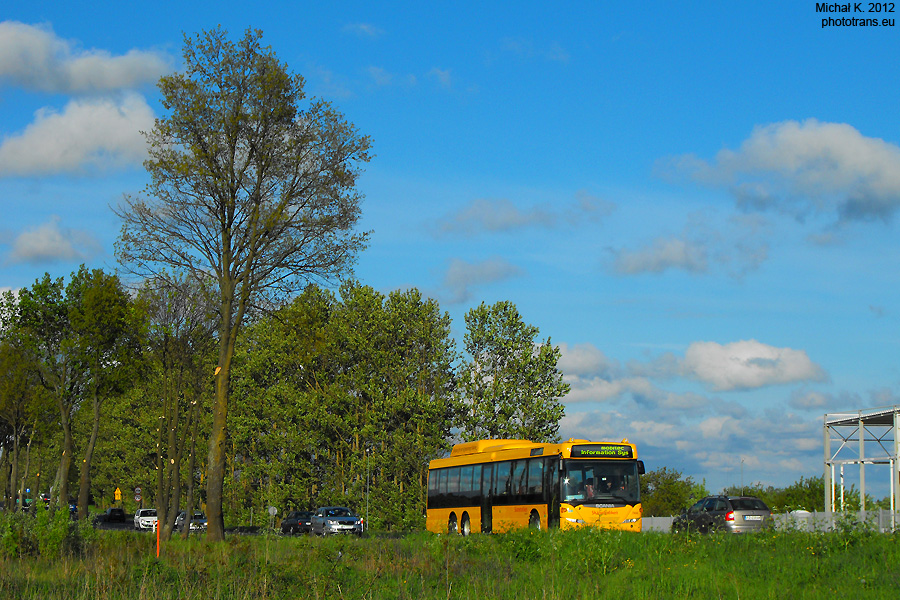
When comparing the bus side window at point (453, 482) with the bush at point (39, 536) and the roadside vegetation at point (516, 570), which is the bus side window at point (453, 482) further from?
the bush at point (39, 536)

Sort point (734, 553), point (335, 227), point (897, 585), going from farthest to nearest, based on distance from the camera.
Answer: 1. point (335, 227)
2. point (734, 553)
3. point (897, 585)

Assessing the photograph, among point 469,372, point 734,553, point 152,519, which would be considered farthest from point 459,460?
point 152,519

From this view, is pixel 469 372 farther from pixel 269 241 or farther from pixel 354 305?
pixel 269 241

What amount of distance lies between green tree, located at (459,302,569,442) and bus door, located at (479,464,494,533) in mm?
16944

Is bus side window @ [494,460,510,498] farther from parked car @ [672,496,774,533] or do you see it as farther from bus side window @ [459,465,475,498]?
parked car @ [672,496,774,533]

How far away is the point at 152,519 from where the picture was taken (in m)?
67.2

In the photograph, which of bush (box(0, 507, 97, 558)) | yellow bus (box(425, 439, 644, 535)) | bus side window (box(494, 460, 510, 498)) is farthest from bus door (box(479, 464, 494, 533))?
bush (box(0, 507, 97, 558))

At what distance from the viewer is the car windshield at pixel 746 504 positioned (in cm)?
3316

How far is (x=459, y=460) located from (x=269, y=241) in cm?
1351

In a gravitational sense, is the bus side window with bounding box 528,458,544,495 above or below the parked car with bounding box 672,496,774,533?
above

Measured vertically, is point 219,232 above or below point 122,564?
above

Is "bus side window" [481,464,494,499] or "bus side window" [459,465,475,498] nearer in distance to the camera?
"bus side window" [481,464,494,499]

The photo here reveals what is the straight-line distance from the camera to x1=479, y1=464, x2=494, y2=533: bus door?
114 ft

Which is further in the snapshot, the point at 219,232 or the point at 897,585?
the point at 219,232
